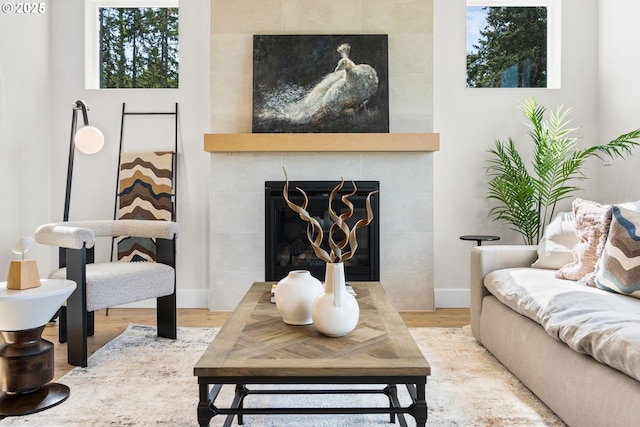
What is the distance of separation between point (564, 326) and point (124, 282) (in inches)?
86.1

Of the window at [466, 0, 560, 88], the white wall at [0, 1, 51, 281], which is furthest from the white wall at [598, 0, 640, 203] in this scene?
the white wall at [0, 1, 51, 281]

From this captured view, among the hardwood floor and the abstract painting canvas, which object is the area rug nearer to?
the hardwood floor

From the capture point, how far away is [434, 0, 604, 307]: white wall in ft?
13.3

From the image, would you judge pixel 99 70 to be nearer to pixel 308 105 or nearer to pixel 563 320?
pixel 308 105

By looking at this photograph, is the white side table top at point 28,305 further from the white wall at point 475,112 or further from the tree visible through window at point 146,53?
the white wall at point 475,112

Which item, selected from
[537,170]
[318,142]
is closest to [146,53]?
[318,142]

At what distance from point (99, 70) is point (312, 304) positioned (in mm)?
3426

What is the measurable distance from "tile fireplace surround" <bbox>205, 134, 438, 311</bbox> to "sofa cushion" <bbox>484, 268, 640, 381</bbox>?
1182mm

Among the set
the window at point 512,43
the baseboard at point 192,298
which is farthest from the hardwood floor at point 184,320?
the window at point 512,43

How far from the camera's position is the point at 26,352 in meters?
2.12

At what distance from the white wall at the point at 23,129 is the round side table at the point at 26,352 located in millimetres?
1443

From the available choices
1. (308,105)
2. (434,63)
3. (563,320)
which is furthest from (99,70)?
(563,320)

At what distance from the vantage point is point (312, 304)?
1.78 m

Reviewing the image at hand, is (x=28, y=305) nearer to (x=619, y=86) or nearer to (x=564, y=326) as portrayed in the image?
(x=564, y=326)
